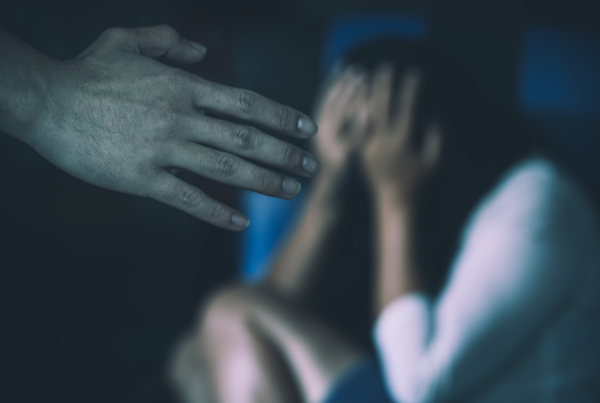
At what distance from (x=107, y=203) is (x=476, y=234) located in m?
1.02

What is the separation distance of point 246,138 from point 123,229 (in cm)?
99

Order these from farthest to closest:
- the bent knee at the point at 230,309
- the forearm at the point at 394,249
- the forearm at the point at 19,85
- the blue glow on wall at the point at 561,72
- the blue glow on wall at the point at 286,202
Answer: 1. the blue glow on wall at the point at 286,202
2. the blue glow on wall at the point at 561,72
3. the bent knee at the point at 230,309
4. the forearm at the point at 394,249
5. the forearm at the point at 19,85

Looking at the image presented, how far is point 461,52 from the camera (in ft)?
3.28

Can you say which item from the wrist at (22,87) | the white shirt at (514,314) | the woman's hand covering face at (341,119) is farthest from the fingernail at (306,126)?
the woman's hand covering face at (341,119)

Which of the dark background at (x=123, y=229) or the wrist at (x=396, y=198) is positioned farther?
the dark background at (x=123, y=229)

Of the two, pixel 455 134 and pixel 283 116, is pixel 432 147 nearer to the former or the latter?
pixel 455 134

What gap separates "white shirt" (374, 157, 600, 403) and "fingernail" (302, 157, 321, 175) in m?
0.34

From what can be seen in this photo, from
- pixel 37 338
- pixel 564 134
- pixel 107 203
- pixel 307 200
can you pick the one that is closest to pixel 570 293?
pixel 564 134

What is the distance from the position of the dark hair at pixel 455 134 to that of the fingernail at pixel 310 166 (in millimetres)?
412

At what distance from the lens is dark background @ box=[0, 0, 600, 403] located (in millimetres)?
1057

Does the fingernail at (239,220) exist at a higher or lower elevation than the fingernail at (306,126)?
lower

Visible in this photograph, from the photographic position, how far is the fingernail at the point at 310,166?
1.25 feet

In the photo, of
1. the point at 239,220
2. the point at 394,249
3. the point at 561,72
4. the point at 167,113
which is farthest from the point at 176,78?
the point at 561,72

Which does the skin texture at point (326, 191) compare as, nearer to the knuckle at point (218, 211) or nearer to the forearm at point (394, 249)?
the forearm at point (394, 249)
